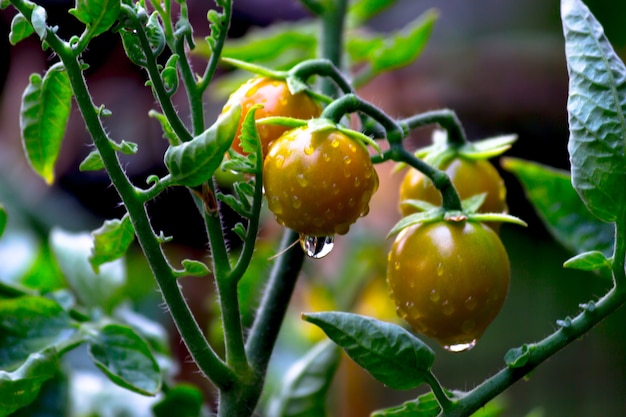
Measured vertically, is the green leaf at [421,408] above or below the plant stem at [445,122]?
below

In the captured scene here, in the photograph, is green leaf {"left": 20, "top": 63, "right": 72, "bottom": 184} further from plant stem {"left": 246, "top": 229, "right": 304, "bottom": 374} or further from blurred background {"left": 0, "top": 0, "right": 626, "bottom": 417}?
blurred background {"left": 0, "top": 0, "right": 626, "bottom": 417}

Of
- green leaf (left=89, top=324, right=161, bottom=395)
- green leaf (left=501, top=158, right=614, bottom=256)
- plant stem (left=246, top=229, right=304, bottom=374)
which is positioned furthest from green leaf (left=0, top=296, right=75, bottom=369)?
green leaf (left=501, top=158, right=614, bottom=256)

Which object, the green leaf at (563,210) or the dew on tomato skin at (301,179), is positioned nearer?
the dew on tomato skin at (301,179)

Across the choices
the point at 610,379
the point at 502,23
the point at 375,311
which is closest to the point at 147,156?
the point at 375,311

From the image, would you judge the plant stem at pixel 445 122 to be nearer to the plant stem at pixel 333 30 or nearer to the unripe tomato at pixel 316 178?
the unripe tomato at pixel 316 178

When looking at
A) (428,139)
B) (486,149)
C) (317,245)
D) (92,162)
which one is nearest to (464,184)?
(486,149)

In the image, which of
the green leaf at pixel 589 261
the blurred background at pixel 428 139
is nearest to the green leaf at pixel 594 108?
the green leaf at pixel 589 261

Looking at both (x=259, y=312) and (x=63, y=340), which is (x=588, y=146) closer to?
(x=259, y=312)
